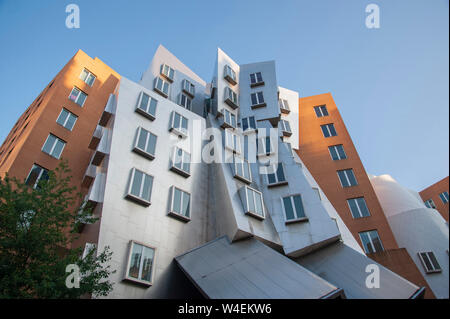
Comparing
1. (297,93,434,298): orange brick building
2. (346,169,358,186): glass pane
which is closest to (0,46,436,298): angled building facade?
(297,93,434,298): orange brick building

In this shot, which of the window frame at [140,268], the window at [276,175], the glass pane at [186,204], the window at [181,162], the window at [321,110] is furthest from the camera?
the window at [321,110]

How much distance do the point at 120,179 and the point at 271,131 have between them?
14944 mm

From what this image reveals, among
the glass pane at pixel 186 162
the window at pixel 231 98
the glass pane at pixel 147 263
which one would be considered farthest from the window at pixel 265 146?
the glass pane at pixel 147 263

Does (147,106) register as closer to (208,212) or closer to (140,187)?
(140,187)

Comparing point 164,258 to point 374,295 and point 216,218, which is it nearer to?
point 216,218

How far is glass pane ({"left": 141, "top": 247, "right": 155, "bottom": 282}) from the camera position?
54.9ft

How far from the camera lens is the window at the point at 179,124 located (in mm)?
24311

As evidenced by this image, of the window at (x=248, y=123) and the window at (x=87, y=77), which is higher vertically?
the window at (x=87, y=77)

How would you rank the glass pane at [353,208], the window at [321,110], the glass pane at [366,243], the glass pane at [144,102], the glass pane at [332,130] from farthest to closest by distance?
the window at [321,110], the glass pane at [332,130], the glass pane at [353,208], the glass pane at [366,243], the glass pane at [144,102]

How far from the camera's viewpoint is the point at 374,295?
641 inches

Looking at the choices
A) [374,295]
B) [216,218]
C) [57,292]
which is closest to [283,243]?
[216,218]

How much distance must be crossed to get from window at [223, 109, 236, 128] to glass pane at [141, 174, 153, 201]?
10.7 m

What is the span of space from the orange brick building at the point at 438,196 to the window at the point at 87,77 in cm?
4992

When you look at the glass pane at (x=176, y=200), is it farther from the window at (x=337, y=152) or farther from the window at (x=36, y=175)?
the window at (x=337, y=152)
